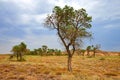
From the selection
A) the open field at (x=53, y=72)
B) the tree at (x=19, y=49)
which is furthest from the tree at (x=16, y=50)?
the open field at (x=53, y=72)

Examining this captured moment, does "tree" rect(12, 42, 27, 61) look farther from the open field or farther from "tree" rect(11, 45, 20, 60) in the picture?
the open field

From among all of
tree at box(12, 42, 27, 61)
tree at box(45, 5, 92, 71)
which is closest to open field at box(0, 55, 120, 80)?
tree at box(45, 5, 92, 71)

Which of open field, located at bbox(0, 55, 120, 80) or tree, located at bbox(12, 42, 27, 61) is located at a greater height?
tree, located at bbox(12, 42, 27, 61)

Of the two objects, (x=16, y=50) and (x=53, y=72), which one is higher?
(x=16, y=50)

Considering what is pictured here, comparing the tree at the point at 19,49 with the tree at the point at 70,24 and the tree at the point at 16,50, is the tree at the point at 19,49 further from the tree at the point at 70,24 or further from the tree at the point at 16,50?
the tree at the point at 70,24

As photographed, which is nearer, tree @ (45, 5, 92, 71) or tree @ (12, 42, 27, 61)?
tree @ (45, 5, 92, 71)

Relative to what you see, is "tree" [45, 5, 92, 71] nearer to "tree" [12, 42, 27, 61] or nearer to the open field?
the open field

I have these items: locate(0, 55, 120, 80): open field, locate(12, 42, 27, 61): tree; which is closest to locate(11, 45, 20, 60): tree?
locate(12, 42, 27, 61): tree

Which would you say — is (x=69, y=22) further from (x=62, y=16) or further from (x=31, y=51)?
(x=31, y=51)

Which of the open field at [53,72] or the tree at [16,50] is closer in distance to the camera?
the open field at [53,72]

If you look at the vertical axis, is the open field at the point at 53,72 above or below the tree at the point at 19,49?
below

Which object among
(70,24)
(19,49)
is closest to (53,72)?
(70,24)

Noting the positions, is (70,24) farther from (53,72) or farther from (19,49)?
(19,49)

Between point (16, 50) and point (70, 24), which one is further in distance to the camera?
point (16, 50)
